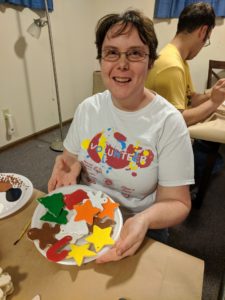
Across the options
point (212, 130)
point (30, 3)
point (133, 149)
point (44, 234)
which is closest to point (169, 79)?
point (212, 130)

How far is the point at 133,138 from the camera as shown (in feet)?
2.67

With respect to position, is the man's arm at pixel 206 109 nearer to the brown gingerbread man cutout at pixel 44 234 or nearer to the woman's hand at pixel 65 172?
the woman's hand at pixel 65 172

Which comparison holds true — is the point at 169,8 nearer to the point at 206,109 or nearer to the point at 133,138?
the point at 206,109

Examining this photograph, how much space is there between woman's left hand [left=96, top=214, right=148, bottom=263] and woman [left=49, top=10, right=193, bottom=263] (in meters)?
0.08

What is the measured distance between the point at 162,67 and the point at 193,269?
→ 103 cm

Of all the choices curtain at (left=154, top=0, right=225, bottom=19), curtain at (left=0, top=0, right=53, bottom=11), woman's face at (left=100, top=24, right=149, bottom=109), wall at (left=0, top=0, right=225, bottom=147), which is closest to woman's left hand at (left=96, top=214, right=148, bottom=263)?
woman's face at (left=100, top=24, right=149, bottom=109)

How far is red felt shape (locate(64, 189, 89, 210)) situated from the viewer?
71 centimetres

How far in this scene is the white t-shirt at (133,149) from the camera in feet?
2.50

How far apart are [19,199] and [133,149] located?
41 centimetres

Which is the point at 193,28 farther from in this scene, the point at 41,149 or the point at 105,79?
the point at 41,149

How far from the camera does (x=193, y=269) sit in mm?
536

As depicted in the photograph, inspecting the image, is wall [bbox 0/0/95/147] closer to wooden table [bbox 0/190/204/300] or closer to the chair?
the chair

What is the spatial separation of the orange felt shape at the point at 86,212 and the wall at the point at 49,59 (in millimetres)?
2109

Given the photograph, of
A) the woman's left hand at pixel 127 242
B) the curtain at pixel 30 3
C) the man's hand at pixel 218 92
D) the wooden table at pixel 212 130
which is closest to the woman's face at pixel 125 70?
the woman's left hand at pixel 127 242
